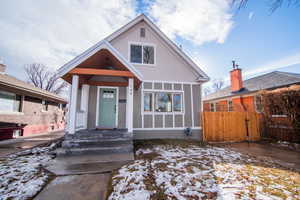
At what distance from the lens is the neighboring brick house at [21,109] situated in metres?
7.27

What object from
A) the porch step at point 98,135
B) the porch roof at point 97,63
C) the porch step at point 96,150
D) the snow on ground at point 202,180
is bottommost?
the snow on ground at point 202,180

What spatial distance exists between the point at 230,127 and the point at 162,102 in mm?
4433

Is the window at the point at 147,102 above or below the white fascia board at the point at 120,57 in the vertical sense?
below

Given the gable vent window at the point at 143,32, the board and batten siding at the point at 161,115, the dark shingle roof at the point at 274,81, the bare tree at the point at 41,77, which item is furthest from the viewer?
the bare tree at the point at 41,77

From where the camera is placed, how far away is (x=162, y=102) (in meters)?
7.02

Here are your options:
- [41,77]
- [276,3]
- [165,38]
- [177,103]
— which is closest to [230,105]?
[177,103]

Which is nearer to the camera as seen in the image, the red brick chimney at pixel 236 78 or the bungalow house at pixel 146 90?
the bungalow house at pixel 146 90

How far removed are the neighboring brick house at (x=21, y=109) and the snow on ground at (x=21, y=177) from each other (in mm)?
5377

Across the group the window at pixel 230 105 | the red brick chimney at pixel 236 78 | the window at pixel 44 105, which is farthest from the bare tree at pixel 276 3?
A: the window at pixel 44 105

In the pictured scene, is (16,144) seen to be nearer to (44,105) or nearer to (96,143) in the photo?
→ (96,143)

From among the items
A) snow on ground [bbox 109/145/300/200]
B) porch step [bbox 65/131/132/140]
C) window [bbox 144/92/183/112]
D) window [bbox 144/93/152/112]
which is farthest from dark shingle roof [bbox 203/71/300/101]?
porch step [bbox 65/131/132/140]

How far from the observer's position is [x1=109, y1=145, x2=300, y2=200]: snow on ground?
2244 mm

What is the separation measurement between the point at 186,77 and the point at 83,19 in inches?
271

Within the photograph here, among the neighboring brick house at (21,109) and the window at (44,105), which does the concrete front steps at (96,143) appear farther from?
the window at (44,105)
